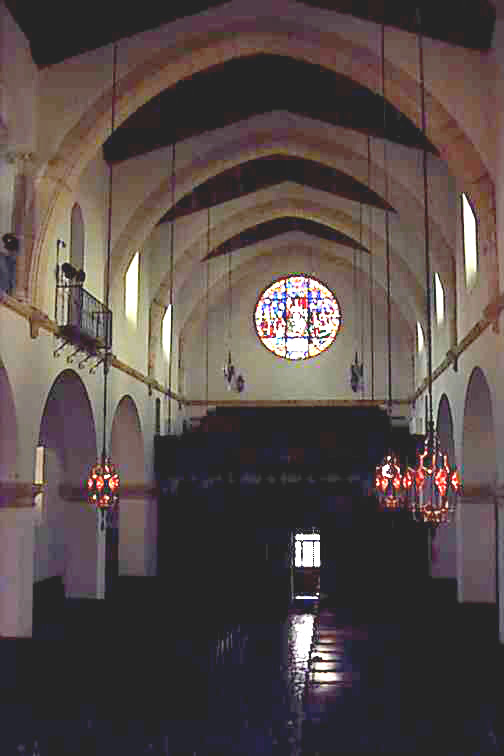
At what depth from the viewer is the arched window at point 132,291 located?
71.1 ft

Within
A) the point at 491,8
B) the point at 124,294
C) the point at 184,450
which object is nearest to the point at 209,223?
the point at 124,294

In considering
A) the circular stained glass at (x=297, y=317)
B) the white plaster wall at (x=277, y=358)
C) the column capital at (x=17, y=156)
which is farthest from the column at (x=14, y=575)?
the circular stained glass at (x=297, y=317)

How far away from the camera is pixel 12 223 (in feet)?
48.1

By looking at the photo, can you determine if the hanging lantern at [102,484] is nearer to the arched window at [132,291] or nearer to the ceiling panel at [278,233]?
the arched window at [132,291]

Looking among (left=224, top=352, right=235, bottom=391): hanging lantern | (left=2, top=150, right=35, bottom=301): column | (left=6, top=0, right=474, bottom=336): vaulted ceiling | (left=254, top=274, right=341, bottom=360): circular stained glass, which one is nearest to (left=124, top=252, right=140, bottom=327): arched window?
(left=6, top=0, right=474, bottom=336): vaulted ceiling

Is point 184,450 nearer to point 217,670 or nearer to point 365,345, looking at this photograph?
point 365,345

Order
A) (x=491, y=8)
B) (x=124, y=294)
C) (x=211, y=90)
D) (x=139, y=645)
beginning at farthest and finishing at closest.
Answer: (x=124, y=294) < (x=211, y=90) < (x=139, y=645) < (x=491, y=8)

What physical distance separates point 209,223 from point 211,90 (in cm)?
673

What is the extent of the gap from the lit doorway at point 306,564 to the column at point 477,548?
29.4ft

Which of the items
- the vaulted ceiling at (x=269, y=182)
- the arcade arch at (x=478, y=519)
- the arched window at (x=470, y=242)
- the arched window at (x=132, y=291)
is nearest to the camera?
the arched window at (x=470, y=242)

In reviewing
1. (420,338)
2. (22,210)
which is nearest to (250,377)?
(420,338)

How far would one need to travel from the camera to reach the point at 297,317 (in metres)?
30.5

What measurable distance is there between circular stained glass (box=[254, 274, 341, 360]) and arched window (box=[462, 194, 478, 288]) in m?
12.9

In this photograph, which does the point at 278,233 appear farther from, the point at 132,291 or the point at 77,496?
the point at 77,496
